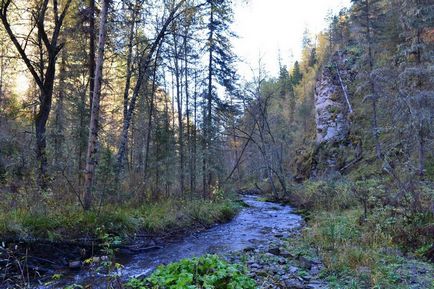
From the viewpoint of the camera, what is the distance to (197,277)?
488 centimetres

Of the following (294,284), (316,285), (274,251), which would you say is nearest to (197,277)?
(294,284)

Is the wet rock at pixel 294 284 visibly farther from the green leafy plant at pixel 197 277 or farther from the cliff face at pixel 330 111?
the cliff face at pixel 330 111

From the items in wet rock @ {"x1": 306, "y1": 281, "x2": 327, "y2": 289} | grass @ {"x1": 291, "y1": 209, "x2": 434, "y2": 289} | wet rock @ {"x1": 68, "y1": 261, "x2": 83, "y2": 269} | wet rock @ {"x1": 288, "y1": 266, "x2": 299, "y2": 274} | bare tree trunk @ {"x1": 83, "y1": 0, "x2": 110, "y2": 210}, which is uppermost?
bare tree trunk @ {"x1": 83, "y1": 0, "x2": 110, "y2": 210}

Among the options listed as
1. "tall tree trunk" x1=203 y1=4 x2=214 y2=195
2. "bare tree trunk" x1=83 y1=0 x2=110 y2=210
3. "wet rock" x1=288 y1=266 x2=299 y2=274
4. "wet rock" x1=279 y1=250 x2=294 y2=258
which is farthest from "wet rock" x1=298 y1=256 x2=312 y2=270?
"tall tree trunk" x1=203 y1=4 x2=214 y2=195

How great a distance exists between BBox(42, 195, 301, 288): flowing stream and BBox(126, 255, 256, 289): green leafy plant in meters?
1.48

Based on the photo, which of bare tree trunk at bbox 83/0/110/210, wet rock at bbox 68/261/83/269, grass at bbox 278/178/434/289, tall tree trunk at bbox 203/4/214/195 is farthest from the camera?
tall tree trunk at bbox 203/4/214/195

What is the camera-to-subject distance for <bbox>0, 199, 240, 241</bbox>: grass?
763cm

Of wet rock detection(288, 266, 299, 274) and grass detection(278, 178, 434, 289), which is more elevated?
grass detection(278, 178, 434, 289)

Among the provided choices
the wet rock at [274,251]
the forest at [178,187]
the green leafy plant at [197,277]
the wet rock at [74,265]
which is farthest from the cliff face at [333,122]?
the green leafy plant at [197,277]

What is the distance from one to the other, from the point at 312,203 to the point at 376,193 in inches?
275

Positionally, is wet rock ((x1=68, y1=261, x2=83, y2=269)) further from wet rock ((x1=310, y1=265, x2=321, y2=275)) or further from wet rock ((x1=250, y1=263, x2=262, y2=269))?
wet rock ((x1=310, y1=265, x2=321, y2=275))

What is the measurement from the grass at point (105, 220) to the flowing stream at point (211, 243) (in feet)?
2.48

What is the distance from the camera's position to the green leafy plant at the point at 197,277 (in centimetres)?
470

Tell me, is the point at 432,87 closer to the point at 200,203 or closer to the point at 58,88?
the point at 200,203
